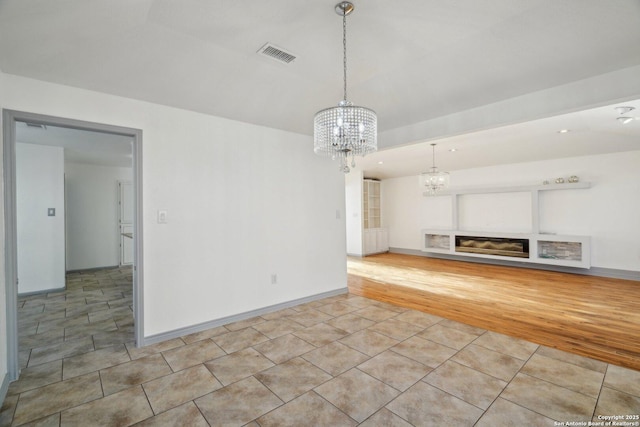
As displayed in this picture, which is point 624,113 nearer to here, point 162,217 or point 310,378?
point 310,378

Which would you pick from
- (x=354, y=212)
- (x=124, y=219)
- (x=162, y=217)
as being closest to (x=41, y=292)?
(x=124, y=219)

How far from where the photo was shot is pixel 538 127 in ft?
14.1

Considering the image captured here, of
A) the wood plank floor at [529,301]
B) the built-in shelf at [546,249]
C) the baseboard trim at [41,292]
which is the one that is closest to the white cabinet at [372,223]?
the wood plank floor at [529,301]

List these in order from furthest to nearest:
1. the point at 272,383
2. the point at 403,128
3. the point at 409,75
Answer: the point at 403,128, the point at 409,75, the point at 272,383

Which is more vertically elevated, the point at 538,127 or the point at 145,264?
the point at 538,127

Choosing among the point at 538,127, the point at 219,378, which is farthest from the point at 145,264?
the point at 538,127

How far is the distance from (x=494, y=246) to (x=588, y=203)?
2.01 m

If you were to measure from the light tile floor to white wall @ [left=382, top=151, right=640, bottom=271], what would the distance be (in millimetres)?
4727

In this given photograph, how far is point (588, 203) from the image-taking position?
5996mm

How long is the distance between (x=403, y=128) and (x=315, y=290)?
2.66m

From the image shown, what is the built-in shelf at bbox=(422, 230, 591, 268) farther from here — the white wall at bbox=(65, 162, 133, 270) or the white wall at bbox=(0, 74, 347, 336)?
the white wall at bbox=(65, 162, 133, 270)

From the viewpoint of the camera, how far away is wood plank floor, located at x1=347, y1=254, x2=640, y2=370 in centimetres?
297

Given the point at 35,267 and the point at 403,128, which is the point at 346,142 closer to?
the point at 403,128

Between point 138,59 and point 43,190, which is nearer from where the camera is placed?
Answer: point 138,59
